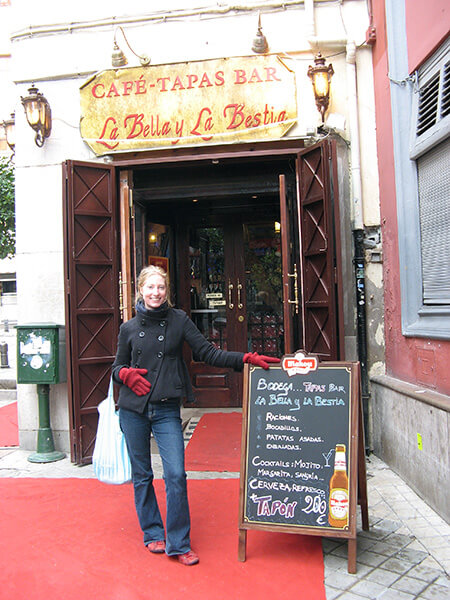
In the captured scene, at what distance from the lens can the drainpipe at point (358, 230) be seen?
5453 millimetres

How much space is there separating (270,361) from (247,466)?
2.29 ft

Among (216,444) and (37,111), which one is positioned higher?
(37,111)

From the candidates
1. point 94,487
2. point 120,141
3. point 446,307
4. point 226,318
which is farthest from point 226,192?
point 94,487

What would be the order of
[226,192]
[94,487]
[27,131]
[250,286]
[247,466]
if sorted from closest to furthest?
[247,466]
[94,487]
[27,131]
[226,192]
[250,286]

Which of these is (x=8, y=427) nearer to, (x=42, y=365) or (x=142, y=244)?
(x=42, y=365)

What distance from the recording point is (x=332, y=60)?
220 inches

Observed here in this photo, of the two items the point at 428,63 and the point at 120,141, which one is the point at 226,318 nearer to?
the point at 120,141

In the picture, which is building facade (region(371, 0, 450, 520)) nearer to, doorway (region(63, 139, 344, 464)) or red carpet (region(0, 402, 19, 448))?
doorway (region(63, 139, 344, 464))

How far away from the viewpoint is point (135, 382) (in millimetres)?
3293

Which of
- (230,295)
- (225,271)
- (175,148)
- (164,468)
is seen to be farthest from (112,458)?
(225,271)

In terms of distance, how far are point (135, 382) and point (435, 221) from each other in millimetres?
2802

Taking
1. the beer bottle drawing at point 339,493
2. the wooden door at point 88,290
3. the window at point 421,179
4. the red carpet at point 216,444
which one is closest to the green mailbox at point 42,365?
the wooden door at point 88,290

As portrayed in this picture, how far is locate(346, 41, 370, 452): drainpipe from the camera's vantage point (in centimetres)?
545

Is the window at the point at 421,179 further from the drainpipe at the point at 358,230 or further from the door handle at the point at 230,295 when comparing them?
the door handle at the point at 230,295
